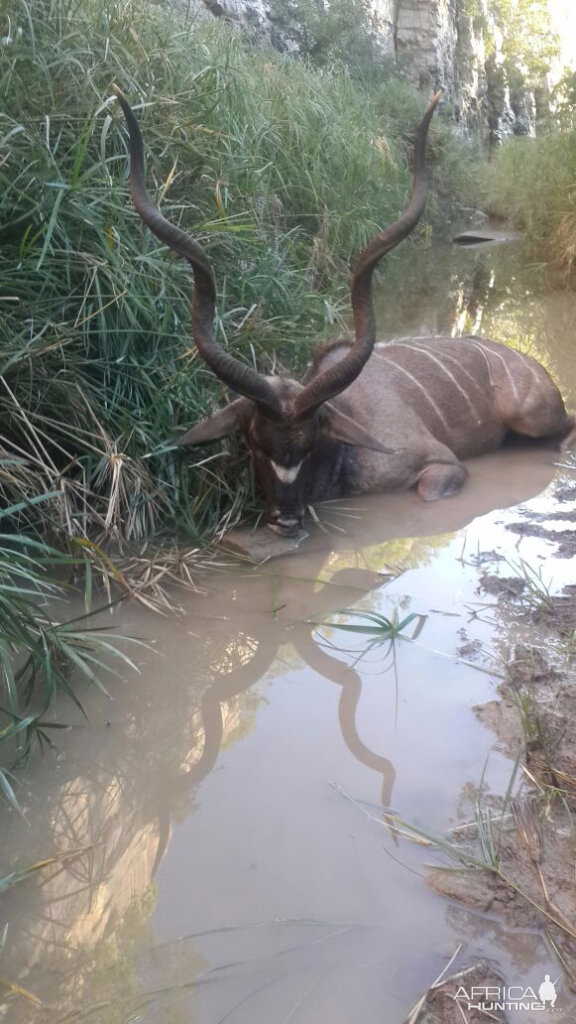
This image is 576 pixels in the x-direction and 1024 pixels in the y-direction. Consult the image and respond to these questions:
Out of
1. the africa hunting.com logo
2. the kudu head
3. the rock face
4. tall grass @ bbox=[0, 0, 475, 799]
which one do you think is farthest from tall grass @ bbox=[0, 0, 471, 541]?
the rock face

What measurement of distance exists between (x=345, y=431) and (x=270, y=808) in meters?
2.32

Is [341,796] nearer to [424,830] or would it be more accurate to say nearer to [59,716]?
[424,830]

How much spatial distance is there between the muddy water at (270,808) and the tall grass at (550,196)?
8.12 m

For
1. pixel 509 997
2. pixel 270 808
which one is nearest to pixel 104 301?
pixel 270 808

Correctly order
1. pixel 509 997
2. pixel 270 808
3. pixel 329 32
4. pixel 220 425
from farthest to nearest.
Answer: pixel 329 32, pixel 220 425, pixel 270 808, pixel 509 997

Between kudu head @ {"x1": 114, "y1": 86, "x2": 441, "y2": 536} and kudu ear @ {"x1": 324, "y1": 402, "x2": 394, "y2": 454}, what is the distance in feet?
0.32

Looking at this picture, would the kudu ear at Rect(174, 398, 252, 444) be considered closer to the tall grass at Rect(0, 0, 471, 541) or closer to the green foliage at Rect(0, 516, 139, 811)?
the tall grass at Rect(0, 0, 471, 541)

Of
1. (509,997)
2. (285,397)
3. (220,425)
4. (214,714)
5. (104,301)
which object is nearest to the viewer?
(509,997)

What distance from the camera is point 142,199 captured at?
3.58m

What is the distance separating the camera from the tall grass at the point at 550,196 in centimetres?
1099

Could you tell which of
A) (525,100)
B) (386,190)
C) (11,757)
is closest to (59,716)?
(11,757)

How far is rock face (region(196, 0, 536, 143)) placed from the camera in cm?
2850

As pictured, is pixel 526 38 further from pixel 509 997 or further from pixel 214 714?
pixel 509 997

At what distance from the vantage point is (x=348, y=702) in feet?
9.35
